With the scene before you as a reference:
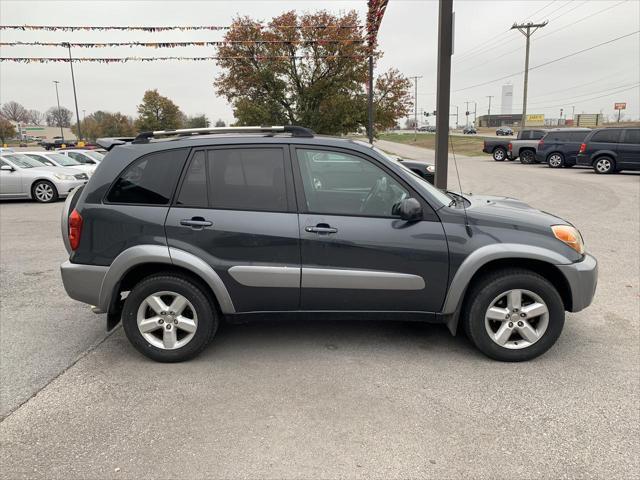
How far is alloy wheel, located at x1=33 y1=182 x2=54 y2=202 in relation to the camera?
13.7 meters

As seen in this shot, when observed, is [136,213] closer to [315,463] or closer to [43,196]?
[315,463]

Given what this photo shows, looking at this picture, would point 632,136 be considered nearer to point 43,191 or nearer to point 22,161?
point 43,191

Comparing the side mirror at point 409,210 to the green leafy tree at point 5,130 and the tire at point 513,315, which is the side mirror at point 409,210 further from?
the green leafy tree at point 5,130

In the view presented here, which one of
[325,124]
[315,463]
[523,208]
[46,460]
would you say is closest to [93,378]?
[46,460]

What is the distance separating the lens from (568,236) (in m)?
3.54

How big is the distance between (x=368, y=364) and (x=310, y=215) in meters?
1.20

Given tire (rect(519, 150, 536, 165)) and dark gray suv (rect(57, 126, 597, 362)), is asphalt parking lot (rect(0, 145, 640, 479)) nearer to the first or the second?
dark gray suv (rect(57, 126, 597, 362))

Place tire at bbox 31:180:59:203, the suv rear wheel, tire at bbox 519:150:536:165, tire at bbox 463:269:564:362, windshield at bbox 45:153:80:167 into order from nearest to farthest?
tire at bbox 463:269:564:362
tire at bbox 31:180:59:203
windshield at bbox 45:153:80:167
the suv rear wheel
tire at bbox 519:150:536:165

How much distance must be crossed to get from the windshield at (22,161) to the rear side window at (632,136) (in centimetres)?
2050

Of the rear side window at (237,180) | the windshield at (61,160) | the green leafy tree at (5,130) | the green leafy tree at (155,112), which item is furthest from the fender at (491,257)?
the green leafy tree at (5,130)

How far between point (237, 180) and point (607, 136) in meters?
19.2

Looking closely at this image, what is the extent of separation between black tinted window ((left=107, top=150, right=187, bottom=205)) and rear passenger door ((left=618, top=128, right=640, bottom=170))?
19.1 meters

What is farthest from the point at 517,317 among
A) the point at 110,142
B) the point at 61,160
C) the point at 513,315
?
the point at 61,160

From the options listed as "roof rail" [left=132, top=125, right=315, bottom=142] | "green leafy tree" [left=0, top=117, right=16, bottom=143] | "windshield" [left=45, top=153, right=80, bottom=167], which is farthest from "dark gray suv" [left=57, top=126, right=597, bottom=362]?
"green leafy tree" [left=0, top=117, right=16, bottom=143]
